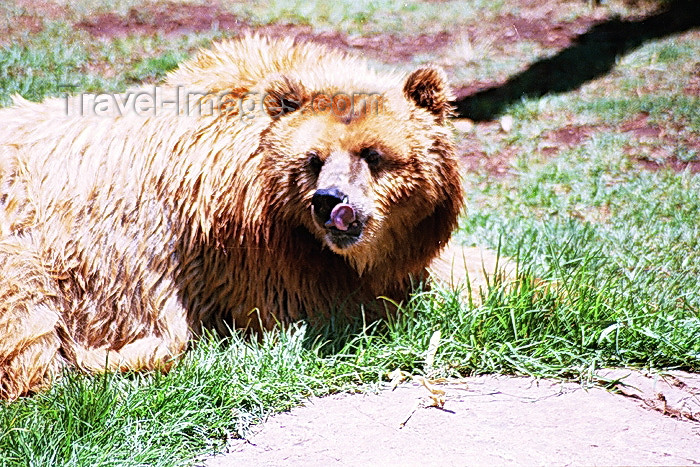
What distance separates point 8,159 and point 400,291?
2.28m

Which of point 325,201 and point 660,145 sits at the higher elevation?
point 325,201

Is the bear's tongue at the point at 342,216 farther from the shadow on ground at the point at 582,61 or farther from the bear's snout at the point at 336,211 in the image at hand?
the shadow on ground at the point at 582,61

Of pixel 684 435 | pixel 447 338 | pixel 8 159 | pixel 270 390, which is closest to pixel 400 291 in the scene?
pixel 447 338

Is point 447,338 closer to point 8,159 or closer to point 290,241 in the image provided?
point 290,241

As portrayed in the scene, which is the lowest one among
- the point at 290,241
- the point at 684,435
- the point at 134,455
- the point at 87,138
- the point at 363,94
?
the point at 134,455

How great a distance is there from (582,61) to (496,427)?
6.56m

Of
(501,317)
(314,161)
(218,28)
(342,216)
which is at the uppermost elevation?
(218,28)

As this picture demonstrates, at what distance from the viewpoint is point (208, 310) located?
4.61 meters

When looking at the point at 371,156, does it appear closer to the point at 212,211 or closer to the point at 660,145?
the point at 212,211

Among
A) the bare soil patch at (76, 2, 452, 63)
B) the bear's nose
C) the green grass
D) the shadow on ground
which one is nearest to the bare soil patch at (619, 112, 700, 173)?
the green grass

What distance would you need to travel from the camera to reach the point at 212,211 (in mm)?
4387

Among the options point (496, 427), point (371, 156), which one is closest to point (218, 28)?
point (371, 156)

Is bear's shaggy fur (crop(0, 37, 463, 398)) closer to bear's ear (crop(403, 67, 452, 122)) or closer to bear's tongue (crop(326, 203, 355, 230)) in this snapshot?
bear's ear (crop(403, 67, 452, 122))

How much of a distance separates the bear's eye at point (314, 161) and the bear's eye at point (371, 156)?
0.71ft
